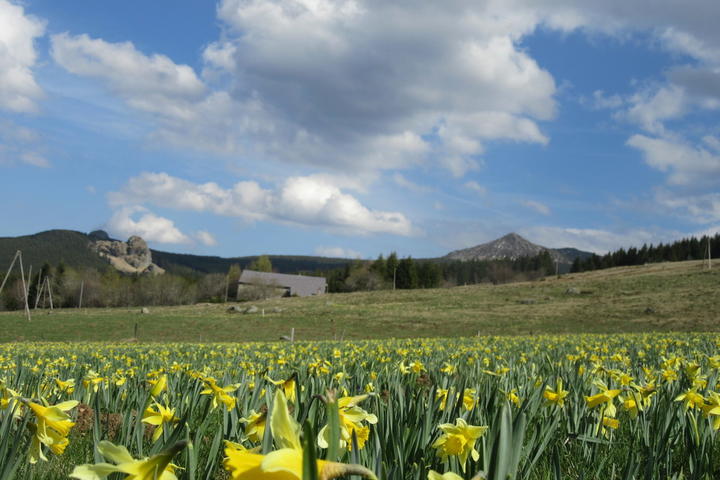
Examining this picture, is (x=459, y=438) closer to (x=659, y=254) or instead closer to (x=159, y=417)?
(x=159, y=417)

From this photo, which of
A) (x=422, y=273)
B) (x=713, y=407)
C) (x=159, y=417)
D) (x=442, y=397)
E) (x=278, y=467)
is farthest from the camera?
(x=422, y=273)

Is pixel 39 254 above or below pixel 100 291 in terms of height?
above

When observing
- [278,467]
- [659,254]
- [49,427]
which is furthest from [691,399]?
[659,254]

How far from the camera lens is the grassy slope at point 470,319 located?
33625 millimetres

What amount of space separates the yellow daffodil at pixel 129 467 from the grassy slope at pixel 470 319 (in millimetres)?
27689

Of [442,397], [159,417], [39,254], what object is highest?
[39,254]

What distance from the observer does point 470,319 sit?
3912cm

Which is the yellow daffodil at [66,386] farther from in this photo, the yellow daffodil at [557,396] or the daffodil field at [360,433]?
the yellow daffodil at [557,396]

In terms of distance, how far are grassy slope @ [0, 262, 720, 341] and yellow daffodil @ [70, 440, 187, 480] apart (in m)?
27.7

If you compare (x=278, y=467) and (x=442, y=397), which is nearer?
(x=278, y=467)

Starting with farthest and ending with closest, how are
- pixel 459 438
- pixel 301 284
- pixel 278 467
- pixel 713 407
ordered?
pixel 301 284 < pixel 713 407 < pixel 459 438 < pixel 278 467

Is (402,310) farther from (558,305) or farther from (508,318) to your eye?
(558,305)

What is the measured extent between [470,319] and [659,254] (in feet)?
320

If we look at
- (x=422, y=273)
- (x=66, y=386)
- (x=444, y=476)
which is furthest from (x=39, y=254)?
(x=444, y=476)
